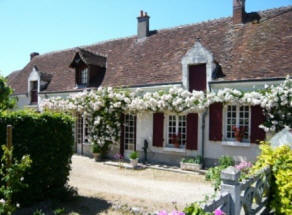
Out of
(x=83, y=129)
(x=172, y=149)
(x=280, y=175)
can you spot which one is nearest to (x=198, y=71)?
(x=172, y=149)

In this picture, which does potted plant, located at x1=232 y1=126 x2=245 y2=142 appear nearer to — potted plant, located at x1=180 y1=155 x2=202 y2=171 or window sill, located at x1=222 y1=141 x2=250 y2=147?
window sill, located at x1=222 y1=141 x2=250 y2=147

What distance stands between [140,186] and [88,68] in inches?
367

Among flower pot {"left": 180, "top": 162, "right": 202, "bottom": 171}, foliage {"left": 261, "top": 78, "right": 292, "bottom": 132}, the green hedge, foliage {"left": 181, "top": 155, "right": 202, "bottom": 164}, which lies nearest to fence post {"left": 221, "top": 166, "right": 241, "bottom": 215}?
the green hedge

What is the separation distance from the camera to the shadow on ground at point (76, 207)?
6.68 meters

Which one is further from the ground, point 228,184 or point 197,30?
point 197,30

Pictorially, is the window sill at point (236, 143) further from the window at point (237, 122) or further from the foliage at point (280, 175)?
the foliage at point (280, 175)

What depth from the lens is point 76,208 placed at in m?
7.01

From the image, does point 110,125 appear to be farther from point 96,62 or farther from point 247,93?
point 247,93

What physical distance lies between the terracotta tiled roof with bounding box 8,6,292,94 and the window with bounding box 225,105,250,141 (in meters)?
1.29

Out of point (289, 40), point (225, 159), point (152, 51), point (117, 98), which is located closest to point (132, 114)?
point (117, 98)

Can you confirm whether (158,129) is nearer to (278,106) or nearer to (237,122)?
(237,122)

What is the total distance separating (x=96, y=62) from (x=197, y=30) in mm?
6287

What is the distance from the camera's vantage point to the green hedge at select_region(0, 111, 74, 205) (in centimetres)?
683

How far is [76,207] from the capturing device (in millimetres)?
7086
